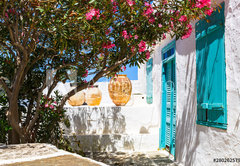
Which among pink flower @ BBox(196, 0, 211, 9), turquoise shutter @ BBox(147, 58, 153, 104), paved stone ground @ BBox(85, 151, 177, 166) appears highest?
pink flower @ BBox(196, 0, 211, 9)

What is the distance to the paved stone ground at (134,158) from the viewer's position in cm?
516

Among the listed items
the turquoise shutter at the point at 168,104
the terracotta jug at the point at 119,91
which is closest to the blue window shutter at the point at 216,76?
the turquoise shutter at the point at 168,104

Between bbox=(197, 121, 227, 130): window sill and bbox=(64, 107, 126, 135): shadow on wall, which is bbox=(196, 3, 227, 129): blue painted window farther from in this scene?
bbox=(64, 107, 126, 135): shadow on wall

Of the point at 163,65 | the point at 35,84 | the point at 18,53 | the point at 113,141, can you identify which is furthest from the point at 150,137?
the point at 18,53

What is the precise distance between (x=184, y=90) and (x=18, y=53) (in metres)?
2.98

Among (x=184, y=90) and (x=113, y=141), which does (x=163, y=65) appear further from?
(x=113, y=141)

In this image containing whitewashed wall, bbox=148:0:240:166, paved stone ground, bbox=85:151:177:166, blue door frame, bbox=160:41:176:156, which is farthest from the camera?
blue door frame, bbox=160:41:176:156

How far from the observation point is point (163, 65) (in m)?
6.47

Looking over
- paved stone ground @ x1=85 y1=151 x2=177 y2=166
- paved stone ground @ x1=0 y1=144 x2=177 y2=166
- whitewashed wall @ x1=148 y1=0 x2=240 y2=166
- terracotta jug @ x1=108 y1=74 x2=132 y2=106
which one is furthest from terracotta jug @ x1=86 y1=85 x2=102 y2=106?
paved stone ground @ x1=0 y1=144 x2=177 y2=166

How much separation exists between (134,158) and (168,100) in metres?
1.58

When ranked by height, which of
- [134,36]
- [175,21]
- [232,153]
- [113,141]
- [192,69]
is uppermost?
[175,21]

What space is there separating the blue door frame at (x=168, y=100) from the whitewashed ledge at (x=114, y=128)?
47cm

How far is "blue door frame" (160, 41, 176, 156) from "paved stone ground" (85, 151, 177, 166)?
1.08 feet

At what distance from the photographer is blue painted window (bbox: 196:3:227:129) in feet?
10.7
